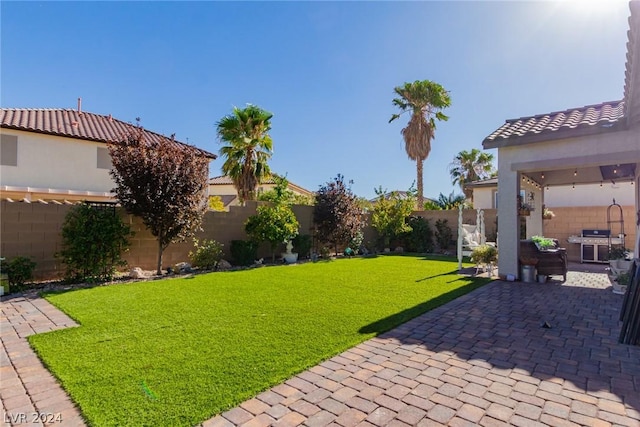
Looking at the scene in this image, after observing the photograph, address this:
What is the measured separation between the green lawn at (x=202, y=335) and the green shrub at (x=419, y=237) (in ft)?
28.0

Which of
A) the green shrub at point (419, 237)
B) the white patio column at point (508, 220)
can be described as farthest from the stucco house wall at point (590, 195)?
the white patio column at point (508, 220)

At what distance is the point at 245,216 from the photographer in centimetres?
1230

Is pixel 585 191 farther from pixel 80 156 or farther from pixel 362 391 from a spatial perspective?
pixel 80 156

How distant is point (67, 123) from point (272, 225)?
12.7 m

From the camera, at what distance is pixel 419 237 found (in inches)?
674

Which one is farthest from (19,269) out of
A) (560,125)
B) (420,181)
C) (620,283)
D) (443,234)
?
(420,181)

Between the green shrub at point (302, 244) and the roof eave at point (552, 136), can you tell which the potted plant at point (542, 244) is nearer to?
the roof eave at point (552, 136)

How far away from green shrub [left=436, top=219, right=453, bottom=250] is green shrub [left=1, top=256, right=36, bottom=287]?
51.6 feet

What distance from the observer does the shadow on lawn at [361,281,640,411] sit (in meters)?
3.41

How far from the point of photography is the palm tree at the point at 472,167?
28.5m

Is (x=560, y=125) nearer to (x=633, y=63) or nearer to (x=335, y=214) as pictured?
(x=633, y=63)

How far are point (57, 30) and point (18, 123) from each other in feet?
27.1

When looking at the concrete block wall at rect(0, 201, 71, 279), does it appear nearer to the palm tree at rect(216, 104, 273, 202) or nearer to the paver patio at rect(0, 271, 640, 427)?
the paver patio at rect(0, 271, 640, 427)

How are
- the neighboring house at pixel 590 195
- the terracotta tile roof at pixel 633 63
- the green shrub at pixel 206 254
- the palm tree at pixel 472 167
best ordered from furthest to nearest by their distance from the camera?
1. the palm tree at pixel 472 167
2. the neighboring house at pixel 590 195
3. the green shrub at pixel 206 254
4. the terracotta tile roof at pixel 633 63
